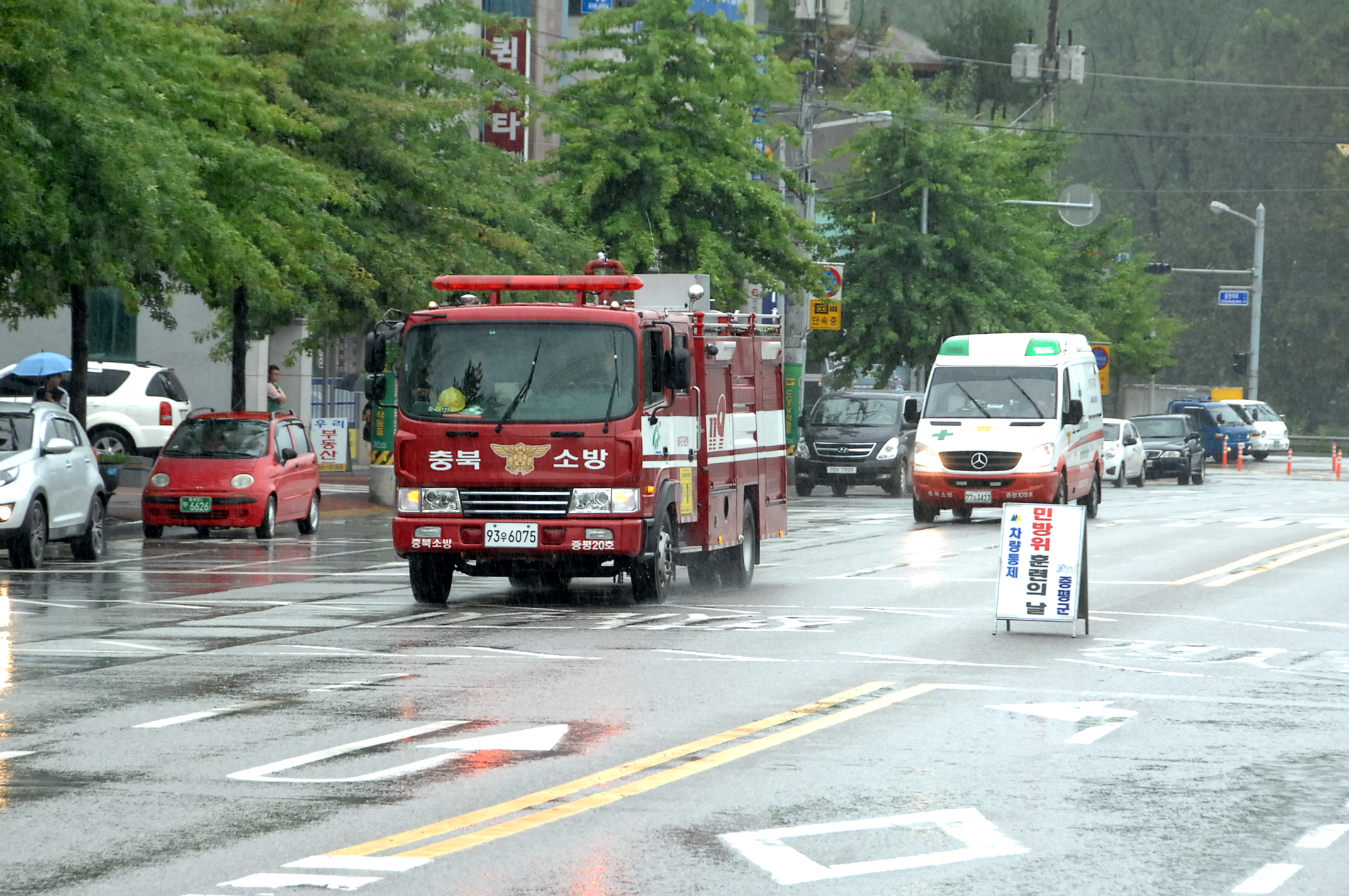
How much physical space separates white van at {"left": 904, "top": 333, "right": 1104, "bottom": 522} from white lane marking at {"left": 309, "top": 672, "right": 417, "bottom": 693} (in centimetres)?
1870

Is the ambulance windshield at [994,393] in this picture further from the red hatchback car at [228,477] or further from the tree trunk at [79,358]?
the tree trunk at [79,358]

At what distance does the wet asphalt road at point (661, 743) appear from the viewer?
7.43 m

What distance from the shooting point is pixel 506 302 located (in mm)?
18781

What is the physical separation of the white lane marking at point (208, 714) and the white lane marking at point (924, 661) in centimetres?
440

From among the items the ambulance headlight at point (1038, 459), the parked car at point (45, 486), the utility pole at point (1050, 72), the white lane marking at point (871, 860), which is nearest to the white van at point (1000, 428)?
the ambulance headlight at point (1038, 459)

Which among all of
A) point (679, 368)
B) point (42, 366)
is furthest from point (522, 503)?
point (42, 366)

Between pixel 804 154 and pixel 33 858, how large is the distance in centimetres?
3697

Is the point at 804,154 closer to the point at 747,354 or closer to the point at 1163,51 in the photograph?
the point at 747,354

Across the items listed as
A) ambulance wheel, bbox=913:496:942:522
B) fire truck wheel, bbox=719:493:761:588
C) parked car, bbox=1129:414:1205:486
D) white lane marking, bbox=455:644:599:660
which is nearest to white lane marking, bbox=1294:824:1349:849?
white lane marking, bbox=455:644:599:660

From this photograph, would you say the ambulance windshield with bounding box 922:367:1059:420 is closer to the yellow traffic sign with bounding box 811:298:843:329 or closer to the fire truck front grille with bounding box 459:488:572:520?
the yellow traffic sign with bounding box 811:298:843:329

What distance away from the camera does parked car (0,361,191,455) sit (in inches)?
1363

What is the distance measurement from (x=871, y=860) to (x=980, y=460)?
23573mm

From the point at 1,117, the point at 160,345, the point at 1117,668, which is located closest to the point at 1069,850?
the point at 1117,668

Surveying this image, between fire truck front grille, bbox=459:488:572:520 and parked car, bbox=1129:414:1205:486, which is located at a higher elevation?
fire truck front grille, bbox=459:488:572:520
